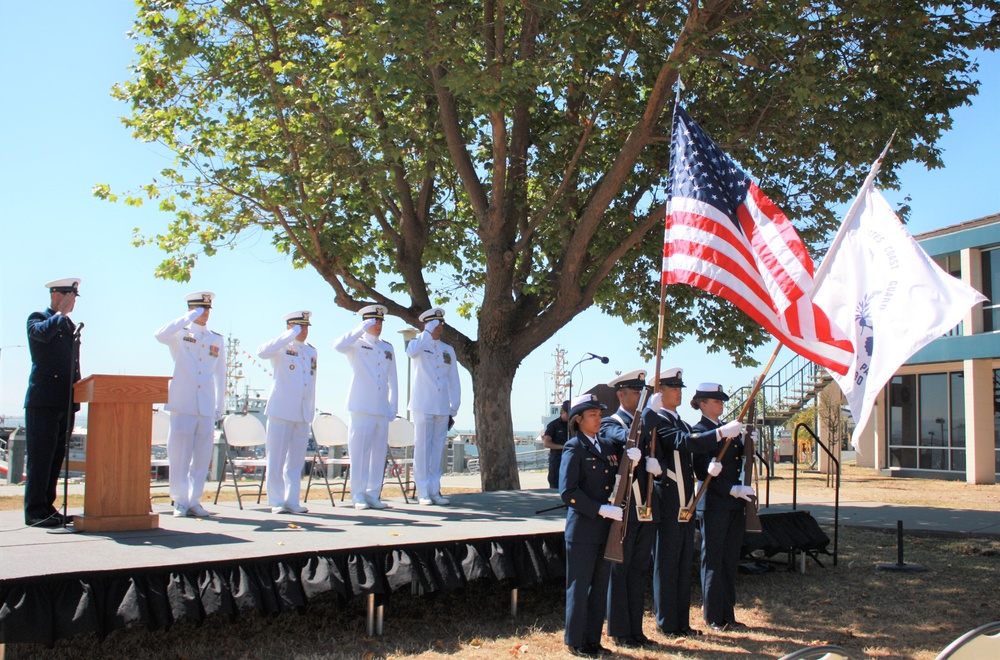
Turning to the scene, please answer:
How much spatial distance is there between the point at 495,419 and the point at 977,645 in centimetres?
1137

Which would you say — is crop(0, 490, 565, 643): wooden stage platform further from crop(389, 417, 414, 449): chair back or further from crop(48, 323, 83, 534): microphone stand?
crop(389, 417, 414, 449): chair back

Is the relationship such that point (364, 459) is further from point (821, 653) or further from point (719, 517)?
point (821, 653)

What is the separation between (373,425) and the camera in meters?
9.41

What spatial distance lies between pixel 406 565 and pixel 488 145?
10.0m

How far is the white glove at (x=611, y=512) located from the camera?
18.8 feet

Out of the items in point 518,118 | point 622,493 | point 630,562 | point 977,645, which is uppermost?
point 518,118

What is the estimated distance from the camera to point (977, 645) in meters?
2.53

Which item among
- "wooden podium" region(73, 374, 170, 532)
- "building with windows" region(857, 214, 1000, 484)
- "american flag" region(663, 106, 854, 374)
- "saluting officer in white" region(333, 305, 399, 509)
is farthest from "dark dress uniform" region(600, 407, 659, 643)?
"building with windows" region(857, 214, 1000, 484)

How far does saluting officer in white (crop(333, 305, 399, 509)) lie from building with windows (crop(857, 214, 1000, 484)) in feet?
56.7

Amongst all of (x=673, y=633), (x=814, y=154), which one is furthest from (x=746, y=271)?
(x=814, y=154)

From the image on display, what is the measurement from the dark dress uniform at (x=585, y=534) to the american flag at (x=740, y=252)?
51.3 inches

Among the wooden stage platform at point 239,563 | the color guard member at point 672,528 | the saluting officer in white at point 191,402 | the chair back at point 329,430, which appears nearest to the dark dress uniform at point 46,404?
the wooden stage platform at point 239,563

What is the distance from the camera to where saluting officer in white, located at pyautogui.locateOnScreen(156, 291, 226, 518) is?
8.07 m

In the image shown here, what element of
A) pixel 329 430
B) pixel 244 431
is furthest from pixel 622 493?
pixel 329 430
